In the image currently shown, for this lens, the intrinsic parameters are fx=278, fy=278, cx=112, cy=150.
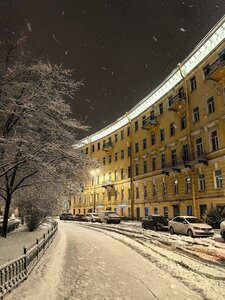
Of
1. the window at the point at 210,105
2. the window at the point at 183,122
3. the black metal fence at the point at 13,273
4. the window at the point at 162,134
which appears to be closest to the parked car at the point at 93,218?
the window at the point at 162,134

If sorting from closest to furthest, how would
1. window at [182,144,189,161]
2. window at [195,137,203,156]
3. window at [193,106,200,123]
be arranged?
window at [195,137,203,156]
window at [193,106,200,123]
window at [182,144,189,161]

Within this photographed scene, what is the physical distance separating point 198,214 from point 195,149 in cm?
677

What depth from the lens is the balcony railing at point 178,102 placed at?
31.6 metres

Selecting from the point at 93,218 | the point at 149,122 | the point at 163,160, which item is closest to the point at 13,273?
the point at 163,160

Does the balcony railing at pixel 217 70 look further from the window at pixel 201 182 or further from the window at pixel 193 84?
the window at pixel 201 182

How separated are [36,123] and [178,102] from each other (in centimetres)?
2204

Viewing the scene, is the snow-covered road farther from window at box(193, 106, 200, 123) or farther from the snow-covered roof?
window at box(193, 106, 200, 123)

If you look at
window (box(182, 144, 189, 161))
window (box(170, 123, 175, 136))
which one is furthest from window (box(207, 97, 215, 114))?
window (box(170, 123, 175, 136))

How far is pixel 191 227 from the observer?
1856 cm

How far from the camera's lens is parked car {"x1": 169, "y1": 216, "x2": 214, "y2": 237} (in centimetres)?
1800

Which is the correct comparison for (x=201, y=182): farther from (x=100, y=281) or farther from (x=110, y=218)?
(x=100, y=281)

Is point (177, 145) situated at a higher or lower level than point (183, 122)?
lower

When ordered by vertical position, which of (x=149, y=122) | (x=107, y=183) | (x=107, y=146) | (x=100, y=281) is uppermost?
(x=107, y=146)

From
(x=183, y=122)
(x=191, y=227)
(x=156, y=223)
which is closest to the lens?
(x=191, y=227)
